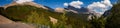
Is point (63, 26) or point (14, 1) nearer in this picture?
point (63, 26)

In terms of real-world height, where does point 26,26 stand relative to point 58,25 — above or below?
below

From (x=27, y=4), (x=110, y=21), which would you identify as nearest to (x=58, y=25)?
(x=110, y=21)

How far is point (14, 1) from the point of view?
29.8ft

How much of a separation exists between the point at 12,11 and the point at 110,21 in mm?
4100

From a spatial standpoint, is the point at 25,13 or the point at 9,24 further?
the point at 25,13

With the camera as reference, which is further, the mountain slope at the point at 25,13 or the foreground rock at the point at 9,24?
the mountain slope at the point at 25,13

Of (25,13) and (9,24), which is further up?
(25,13)

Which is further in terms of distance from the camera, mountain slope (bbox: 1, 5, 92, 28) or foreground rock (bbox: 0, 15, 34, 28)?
mountain slope (bbox: 1, 5, 92, 28)

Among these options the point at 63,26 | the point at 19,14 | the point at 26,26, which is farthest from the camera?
the point at 19,14

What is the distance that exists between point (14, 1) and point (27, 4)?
1.64 ft

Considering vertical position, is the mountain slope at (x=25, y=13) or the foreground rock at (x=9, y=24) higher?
the mountain slope at (x=25, y=13)

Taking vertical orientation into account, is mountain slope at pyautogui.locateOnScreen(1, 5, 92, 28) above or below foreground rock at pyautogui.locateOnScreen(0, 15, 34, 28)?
above

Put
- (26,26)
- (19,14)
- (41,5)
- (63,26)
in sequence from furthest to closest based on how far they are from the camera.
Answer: (19,14), (41,5), (26,26), (63,26)

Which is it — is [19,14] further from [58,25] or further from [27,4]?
[58,25]
